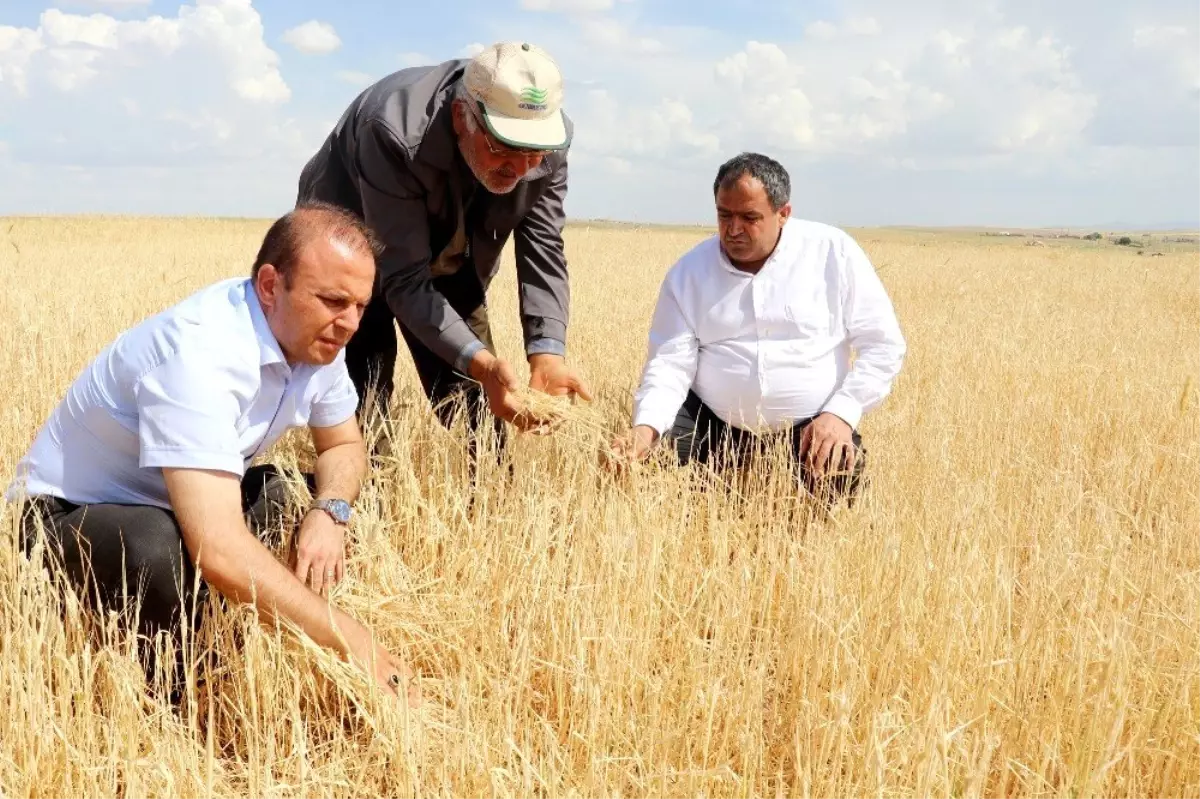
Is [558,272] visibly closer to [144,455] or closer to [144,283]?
[144,455]

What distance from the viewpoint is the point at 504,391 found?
361cm

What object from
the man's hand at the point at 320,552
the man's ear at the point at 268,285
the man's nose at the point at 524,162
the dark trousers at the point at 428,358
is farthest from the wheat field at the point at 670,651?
the man's nose at the point at 524,162

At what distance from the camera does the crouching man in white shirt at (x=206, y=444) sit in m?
2.37

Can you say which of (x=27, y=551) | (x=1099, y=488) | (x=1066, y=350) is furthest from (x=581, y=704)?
(x=1066, y=350)

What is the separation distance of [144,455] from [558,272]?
2.22 metres

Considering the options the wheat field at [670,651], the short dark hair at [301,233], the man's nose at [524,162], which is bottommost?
the wheat field at [670,651]

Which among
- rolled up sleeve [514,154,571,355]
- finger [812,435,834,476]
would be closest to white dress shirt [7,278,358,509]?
rolled up sleeve [514,154,571,355]

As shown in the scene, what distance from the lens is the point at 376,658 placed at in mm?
2359

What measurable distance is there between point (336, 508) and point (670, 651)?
109cm

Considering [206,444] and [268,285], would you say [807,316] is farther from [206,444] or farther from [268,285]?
[206,444]

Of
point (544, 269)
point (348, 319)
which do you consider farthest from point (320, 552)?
point (544, 269)

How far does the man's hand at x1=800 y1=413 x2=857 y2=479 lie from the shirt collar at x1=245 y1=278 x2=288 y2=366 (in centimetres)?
211

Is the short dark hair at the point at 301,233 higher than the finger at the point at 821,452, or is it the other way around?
the short dark hair at the point at 301,233

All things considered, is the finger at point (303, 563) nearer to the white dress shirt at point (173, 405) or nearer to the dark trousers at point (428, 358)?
the white dress shirt at point (173, 405)
